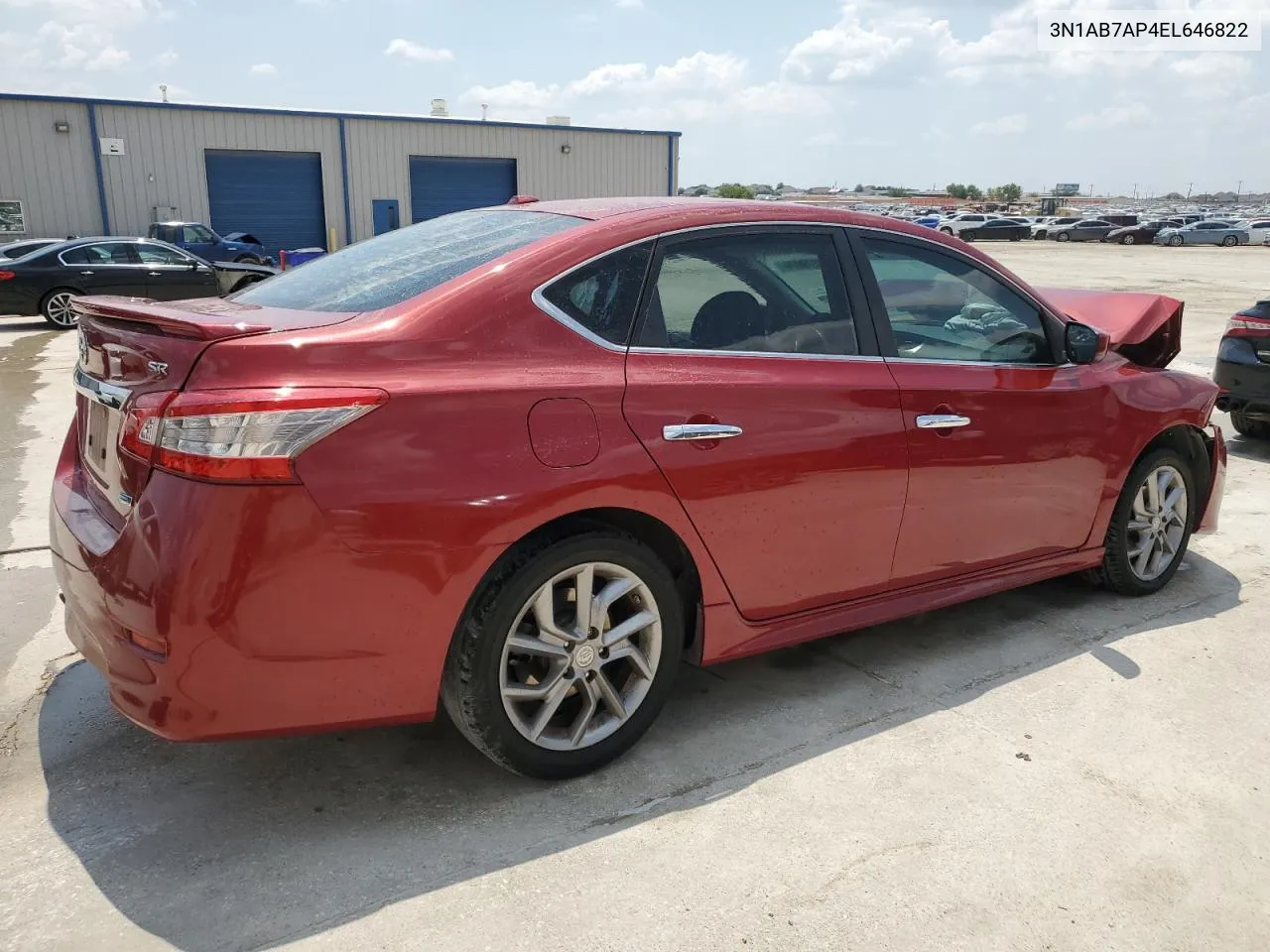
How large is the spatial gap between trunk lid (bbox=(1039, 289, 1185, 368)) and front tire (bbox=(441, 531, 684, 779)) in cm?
256

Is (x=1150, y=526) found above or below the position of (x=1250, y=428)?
above

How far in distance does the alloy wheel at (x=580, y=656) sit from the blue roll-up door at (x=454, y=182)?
2846 cm

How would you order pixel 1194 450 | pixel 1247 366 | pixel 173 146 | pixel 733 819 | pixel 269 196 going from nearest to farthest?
pixel 733 819 < pixel 1194 450 < pixel 1247 366 < pixel 173 146 < pixel 269 196

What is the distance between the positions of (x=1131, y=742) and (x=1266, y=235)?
5793cm

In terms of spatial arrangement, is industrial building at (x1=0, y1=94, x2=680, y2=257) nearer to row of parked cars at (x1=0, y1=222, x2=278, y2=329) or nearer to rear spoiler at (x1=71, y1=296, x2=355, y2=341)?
row of parked cars at (x1=0, y1=222, x2=278, y2=329)

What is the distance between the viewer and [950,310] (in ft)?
12.6

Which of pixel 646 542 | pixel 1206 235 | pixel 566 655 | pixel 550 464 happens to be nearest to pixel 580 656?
pixel 566 655

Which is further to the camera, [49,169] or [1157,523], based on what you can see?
[49,169]

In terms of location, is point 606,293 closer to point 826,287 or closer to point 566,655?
point 826,287

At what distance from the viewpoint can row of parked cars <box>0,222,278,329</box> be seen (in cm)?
1531

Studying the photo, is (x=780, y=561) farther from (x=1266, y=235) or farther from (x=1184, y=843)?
(x=1266, y=235)

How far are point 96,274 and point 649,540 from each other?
15520 mm

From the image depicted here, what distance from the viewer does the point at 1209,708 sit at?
3582 millimetres

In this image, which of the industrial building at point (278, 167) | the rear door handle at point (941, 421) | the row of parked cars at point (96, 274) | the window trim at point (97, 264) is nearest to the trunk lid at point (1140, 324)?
the rear door handle at point (941, 421)
